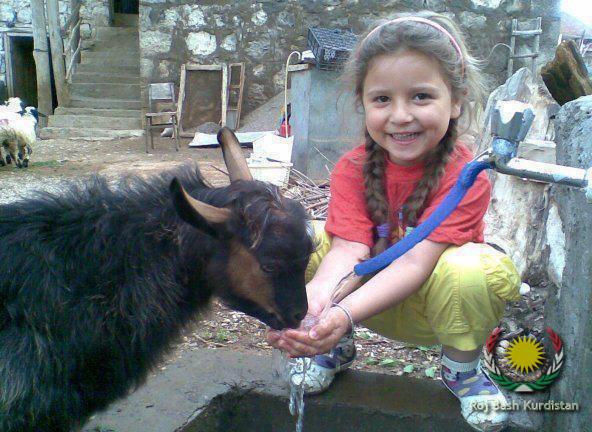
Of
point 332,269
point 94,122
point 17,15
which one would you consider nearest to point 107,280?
point 332,269

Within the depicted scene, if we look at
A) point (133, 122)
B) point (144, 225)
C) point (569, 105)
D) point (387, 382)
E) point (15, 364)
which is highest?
point (569, 105)

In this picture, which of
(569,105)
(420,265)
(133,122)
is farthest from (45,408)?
(133,122)

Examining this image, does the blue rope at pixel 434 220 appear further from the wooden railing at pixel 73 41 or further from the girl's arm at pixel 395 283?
the wooden railing at pixel 73 41

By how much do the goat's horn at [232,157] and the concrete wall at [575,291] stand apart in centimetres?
109

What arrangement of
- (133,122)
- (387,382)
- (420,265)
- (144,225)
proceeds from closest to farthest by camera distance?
(144,225) → (420,265) → (387,382) → (133,122)

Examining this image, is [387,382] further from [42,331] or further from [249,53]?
[249,53]

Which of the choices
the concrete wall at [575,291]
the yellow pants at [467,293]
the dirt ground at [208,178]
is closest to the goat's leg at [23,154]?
the dirt ground at [208,178]

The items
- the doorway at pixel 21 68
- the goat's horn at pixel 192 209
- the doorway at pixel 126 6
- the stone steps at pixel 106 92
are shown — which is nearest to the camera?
the goat's horn at pixel 192 209

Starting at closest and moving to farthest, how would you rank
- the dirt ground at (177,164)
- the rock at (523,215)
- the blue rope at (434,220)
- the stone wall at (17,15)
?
the blue rope at (434,220) < the dirt ground at (177,164) < the rock at (523,215) < the stone wall at (17,15)

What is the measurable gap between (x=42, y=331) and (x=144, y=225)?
425 millimetres

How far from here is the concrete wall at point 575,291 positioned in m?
1.89

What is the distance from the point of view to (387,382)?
2.53 meters

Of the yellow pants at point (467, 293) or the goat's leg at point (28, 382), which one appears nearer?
the goat's leg at point (28, 382)

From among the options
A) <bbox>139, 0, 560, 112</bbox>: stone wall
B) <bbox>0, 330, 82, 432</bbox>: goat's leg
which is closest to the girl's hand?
<bbox>0, 330, 82, 432</bbox>: goat's leg
